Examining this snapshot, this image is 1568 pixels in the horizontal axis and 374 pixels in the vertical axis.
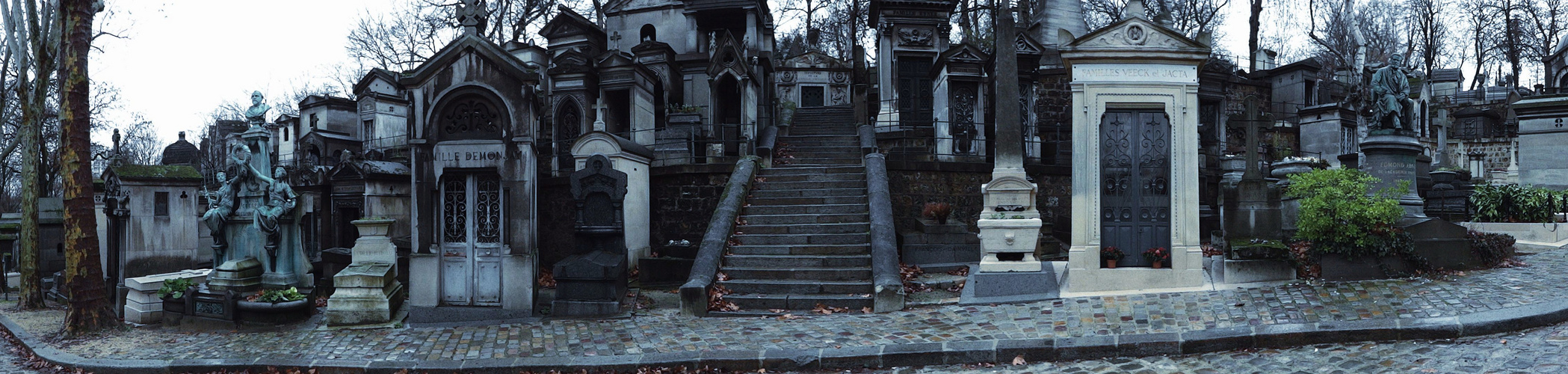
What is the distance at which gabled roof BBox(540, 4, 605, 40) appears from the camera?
2758 centimetres

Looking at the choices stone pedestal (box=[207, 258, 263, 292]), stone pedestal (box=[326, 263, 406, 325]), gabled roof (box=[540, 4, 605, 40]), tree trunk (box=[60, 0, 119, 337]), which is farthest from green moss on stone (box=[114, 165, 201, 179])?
gabled roof (box=[540, 4, 605, 40])

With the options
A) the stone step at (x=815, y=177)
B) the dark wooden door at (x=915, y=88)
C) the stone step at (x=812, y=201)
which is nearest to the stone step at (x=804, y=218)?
the stone step at (x=812, y=201)

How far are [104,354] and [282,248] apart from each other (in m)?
2.70

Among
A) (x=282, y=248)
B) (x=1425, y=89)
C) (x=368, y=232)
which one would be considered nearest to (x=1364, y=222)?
(x=368, y=232)

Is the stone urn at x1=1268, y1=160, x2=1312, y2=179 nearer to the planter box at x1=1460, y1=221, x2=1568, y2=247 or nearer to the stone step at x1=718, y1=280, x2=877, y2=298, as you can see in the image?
the planter box at x1=1460, y1=221, x2=1568, y2=247

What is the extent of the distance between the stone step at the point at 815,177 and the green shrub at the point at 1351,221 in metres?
6.22

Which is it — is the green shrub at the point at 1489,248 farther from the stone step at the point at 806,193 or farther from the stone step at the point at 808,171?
the stone step at the point at 808,171

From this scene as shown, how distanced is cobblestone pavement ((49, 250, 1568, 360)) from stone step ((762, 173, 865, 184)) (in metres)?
4.91

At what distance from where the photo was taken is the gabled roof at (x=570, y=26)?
2758 centimetres

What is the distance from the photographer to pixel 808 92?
97.3 ft

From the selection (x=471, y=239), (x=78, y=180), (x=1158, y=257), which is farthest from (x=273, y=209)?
(x=1158, y=257)

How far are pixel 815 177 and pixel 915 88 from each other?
25.4ft

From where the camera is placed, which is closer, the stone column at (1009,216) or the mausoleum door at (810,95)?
the stone column at (1009,216)

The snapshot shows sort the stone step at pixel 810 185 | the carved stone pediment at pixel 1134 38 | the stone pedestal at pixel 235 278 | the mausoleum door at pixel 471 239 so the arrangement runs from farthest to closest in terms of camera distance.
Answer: the stone step at pixel 810 185
the stone pedestal at pixel 235 278
the mausoleum door at pixel 471 239
the carved stone pediment at pixel 1134 38
